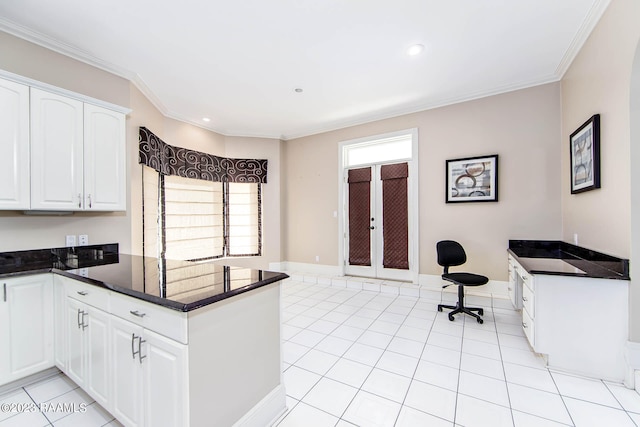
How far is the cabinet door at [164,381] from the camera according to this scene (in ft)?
4.05

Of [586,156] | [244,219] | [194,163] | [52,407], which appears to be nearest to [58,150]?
[52,407]

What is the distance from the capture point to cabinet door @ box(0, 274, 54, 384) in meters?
1.96

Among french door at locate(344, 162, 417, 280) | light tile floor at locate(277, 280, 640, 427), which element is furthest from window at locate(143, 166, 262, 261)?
light tile floor at locate(277, 280, 640, 427)

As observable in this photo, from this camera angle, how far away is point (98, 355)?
66.4 inches

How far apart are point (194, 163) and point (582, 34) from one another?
205 inches

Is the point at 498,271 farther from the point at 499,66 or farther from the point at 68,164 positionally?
the point at 68,164

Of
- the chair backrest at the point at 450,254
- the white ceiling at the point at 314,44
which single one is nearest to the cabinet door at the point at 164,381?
the white ceiling at the point at 314,44

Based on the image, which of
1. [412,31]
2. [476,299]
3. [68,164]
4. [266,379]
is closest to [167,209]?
[68,164]

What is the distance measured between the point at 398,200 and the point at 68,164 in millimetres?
4166

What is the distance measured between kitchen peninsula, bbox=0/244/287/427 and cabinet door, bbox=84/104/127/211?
700mm

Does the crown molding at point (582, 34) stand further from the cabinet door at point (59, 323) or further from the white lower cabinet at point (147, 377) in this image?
the cabinet door at point (59, 323)

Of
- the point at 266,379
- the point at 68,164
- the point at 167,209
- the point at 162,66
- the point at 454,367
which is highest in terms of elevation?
the point at 162,66

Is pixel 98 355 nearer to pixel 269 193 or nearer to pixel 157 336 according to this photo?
pixel 157 336

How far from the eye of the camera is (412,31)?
2.52 m
